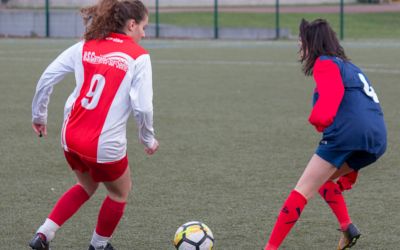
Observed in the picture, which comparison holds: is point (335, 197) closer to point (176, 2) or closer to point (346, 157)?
point (346, 157)

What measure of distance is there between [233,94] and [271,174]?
22.7 feet

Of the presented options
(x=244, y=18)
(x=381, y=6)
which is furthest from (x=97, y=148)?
(x=381, y=6)

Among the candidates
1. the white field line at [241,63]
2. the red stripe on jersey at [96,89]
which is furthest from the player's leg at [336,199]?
the white field line at [241,63]

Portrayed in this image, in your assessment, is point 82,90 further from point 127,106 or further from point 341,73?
point 341,73

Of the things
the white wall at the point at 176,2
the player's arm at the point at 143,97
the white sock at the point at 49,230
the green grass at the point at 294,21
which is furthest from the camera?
the white wall at the point at 176,2

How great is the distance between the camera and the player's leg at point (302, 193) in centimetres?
557

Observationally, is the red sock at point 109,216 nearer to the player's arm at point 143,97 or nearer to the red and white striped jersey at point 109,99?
the red and white striped jersey at point 109,99

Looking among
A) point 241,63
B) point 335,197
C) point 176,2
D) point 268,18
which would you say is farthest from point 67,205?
point 176,2

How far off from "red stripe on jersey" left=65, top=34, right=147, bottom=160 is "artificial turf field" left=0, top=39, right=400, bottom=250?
96 centimetres

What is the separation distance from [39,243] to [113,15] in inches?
54.8

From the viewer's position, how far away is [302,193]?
5594 millimetres

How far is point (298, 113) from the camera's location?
12859 millimetres

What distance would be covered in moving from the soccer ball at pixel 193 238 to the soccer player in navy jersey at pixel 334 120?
0.36 meters

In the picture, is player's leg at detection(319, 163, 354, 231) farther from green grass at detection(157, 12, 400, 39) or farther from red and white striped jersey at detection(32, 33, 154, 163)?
green grass at detection(157, 12, 400, 39)
